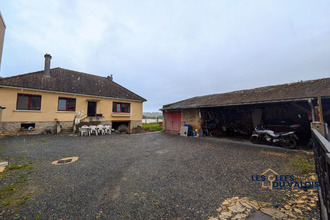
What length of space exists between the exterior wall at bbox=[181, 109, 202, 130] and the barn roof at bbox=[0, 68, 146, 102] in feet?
21.8

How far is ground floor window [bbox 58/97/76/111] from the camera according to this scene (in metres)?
11.4

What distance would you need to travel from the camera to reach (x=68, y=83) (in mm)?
12352

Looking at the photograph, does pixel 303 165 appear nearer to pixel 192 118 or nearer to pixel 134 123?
pixel 192 118

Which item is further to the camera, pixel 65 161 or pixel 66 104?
pixel 66 104

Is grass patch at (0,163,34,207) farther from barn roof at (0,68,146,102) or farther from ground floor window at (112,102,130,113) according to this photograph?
ground floor window at (112,102,130,113)

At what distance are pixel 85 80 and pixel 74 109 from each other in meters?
3.82

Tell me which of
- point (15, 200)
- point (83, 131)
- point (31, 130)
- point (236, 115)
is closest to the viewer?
point (15, 200)

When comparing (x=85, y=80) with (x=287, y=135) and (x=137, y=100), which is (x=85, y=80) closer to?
(x=137, y=100)

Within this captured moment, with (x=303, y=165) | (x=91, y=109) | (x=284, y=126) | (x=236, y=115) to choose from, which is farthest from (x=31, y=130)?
(x=284, y=126)

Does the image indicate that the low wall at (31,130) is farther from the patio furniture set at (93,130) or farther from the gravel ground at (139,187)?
the gravel ground at (139,187)

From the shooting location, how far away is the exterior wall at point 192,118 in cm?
1046

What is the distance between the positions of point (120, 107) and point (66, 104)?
4.89 metres

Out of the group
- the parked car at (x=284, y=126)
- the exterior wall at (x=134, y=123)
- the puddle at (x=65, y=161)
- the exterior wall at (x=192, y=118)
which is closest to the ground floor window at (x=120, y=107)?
the exterior wall at (x=134, y=123)

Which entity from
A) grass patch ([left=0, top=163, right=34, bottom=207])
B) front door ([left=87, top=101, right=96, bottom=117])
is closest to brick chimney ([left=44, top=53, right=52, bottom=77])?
front door ([left=87, top=101, right=96, bottom=117])
